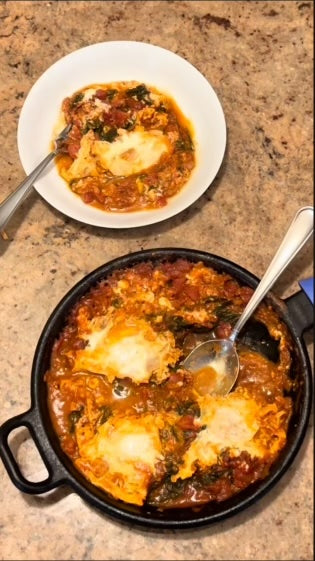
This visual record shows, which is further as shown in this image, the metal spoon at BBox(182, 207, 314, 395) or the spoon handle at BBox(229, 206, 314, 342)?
the metal spoon at BBox(182, 207, 314, 395)

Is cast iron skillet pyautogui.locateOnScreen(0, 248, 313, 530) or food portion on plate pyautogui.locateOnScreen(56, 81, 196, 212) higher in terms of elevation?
food portion on plate pyautogui.locateOnScreen(56, 81, 196, 212)

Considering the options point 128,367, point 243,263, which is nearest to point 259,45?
point 243,263

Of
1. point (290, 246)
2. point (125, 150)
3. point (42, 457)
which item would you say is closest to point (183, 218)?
point (125, 150)

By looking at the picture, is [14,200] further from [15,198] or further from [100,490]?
[100,490]

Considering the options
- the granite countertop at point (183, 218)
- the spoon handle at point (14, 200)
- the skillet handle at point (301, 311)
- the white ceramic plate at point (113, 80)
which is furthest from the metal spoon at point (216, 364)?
the spoon handle at point (14, 200)

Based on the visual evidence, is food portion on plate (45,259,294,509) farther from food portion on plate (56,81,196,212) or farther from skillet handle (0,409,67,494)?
food portion on plate (56,81,196,212)

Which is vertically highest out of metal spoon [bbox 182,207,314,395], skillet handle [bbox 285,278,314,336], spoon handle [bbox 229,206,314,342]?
spoon handle [bbox 229,206,314,342]

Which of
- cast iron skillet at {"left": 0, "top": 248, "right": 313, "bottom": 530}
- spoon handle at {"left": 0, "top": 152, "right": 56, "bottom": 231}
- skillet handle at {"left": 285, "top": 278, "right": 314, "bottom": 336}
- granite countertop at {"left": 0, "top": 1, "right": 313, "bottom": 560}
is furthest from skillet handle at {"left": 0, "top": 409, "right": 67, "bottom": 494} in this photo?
skillet handle at {"left": 285, "top": 278, "right": 314, "bottom": 336}
